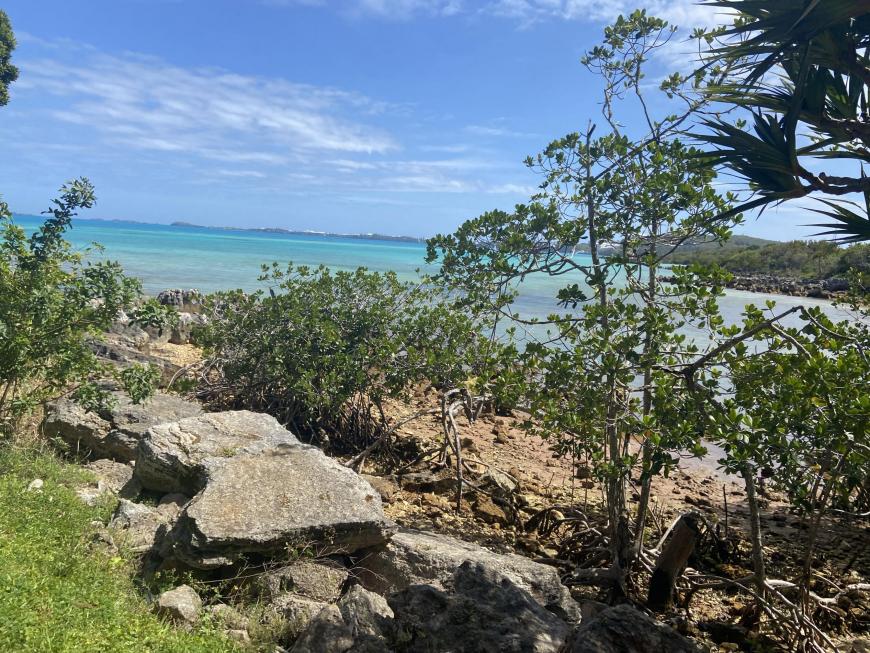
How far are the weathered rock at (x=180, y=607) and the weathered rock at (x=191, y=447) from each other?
3.88 feet

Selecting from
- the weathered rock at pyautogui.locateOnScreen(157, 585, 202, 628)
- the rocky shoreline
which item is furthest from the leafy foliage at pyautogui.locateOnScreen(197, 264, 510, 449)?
the rocky shoreline

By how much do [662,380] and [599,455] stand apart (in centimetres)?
66

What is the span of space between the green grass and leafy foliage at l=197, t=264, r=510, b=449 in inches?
107

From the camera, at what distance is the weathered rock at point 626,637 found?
9.22 ft

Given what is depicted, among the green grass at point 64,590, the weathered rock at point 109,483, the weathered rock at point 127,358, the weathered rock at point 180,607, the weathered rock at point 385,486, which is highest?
the weathered rock at point 127,358

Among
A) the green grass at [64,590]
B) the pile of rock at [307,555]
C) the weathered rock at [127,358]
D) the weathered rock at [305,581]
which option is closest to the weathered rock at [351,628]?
the pile of rock at [307,555]

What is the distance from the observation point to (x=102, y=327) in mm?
5816

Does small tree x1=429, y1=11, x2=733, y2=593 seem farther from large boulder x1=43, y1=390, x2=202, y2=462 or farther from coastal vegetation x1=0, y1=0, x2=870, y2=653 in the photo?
large boulder x1=43, y1=390, x2=202, y2=462

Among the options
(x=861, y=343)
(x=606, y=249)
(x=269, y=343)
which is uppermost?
(x=606, y=249)

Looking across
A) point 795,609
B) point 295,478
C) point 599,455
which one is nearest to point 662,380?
point 599,455

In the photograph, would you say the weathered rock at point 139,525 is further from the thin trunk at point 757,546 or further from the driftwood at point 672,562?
the thin trunk at point 757,546

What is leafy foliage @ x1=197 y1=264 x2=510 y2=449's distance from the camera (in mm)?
6684

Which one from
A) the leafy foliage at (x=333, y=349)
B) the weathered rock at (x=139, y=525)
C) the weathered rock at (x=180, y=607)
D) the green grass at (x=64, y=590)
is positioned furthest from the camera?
the leafy foliage at (x=333, y=349)

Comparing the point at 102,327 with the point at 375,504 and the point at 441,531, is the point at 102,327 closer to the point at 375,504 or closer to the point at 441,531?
the point at 375,504
